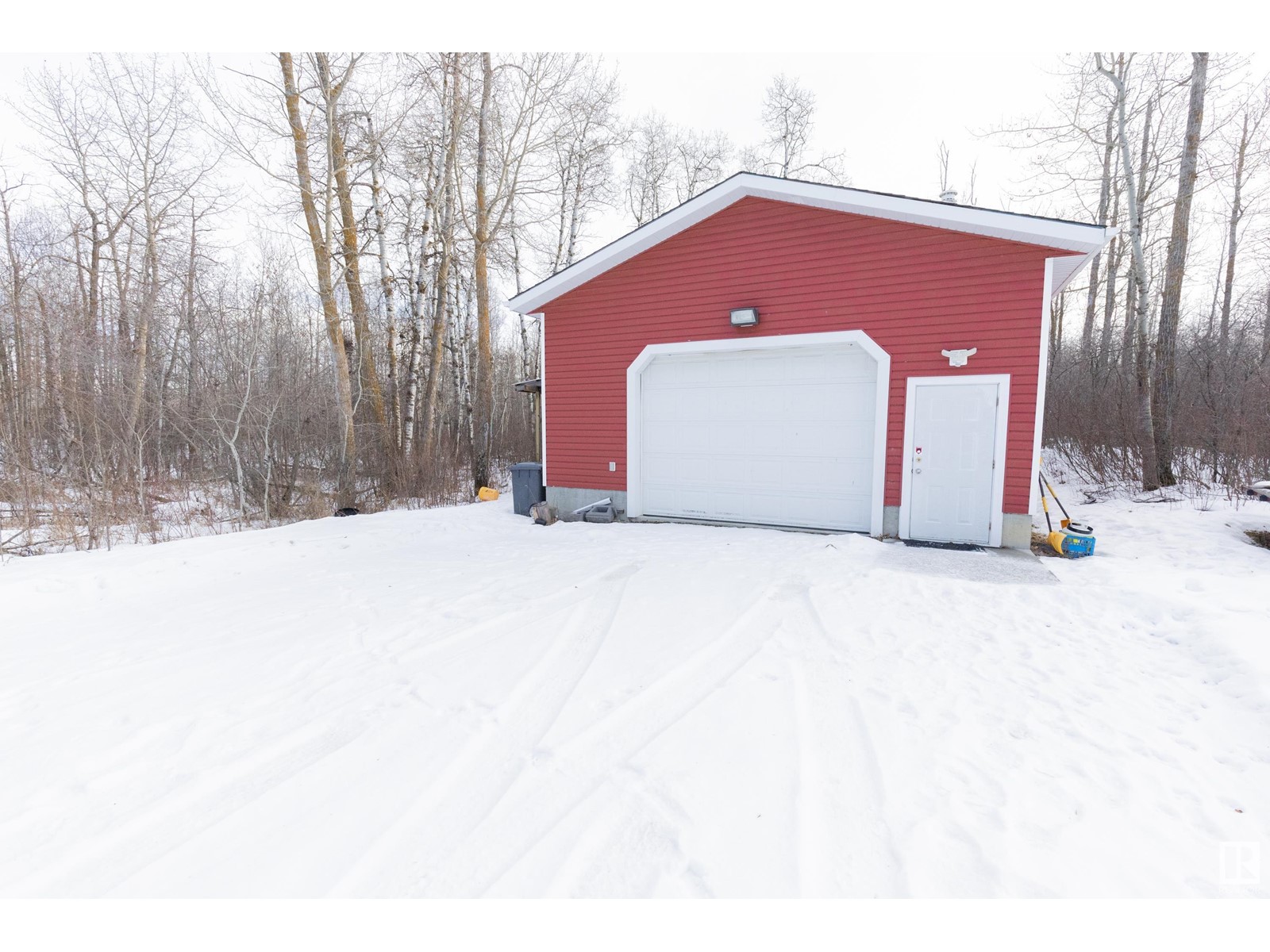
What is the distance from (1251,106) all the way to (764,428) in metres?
12.2

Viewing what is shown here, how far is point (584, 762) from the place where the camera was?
236 cm

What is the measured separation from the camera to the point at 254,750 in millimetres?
2453

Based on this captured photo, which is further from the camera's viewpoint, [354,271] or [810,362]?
[354,271]

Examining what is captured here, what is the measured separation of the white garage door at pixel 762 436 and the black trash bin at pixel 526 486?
5.79ft

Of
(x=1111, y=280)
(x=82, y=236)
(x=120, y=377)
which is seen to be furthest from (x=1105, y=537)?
(x=82, y=236)

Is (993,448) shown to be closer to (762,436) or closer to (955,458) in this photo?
(955,458)

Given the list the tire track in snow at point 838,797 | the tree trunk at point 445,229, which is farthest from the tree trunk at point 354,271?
the tire track in snow at point 838,797

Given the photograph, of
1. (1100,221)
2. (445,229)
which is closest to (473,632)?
(445,229)

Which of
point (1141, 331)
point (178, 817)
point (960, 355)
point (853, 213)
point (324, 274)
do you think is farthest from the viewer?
point (324, 274)

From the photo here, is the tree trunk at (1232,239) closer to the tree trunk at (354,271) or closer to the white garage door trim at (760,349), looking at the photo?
the white garage door trim at (760,349)

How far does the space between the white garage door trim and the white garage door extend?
9 centimetres

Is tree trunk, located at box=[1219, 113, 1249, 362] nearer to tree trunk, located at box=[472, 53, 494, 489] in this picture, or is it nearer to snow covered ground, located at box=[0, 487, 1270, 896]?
snow covered ground, located at box=[0, 487, 1270, 896]

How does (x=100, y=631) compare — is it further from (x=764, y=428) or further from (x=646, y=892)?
(x=764, y=428)

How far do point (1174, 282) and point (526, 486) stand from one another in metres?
11.0
